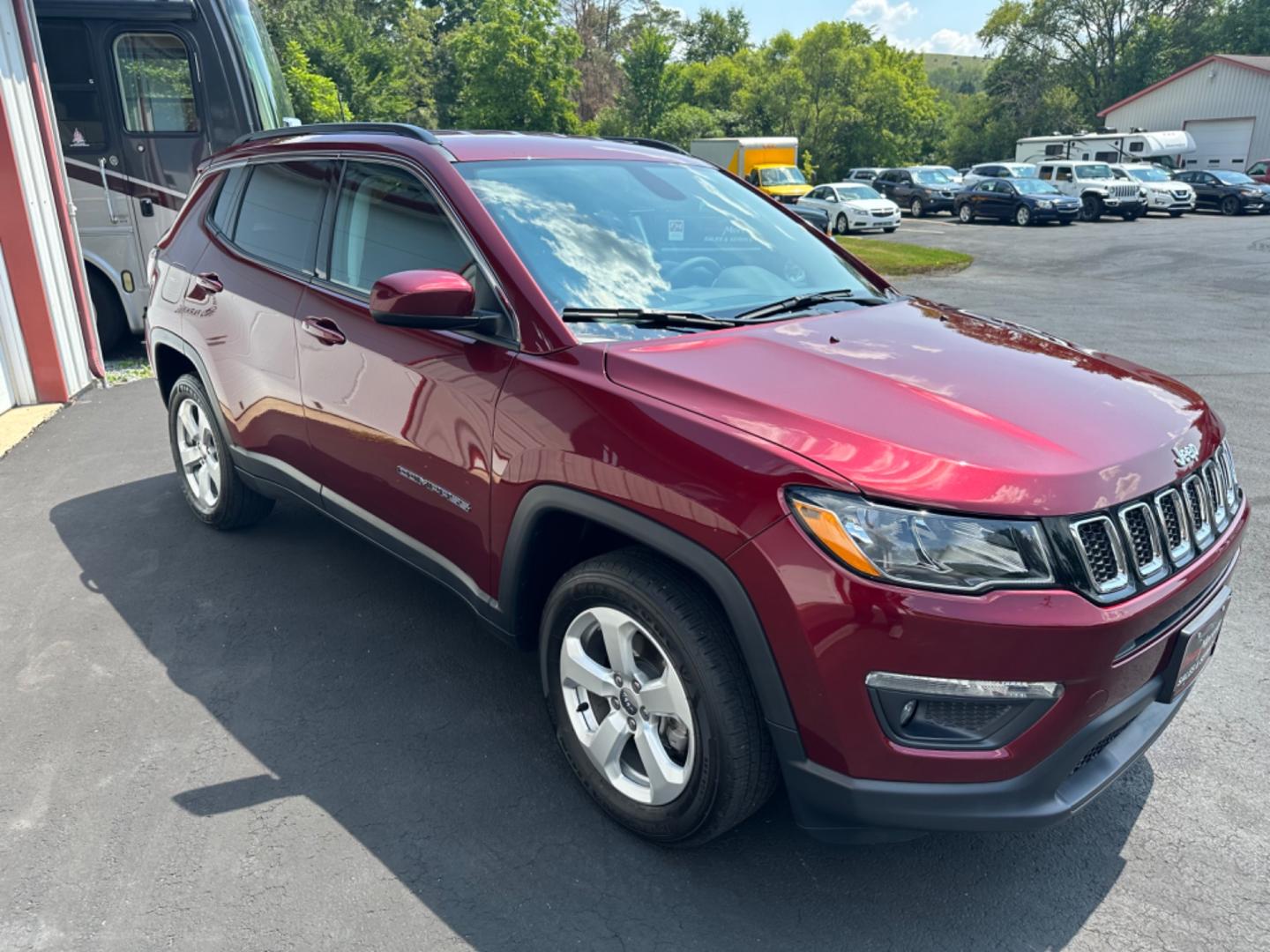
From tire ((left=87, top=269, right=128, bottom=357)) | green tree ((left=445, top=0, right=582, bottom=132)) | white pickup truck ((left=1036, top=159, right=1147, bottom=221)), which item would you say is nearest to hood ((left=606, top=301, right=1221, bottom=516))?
tire ((left=87, top=269, right=128, bottom=357))

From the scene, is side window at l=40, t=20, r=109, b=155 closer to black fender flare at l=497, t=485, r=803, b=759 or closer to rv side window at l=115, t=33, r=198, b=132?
rv side window at l=115, t=33, r=198, b=132

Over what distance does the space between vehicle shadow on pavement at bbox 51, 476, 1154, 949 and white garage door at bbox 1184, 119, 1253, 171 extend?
51239 millimetres

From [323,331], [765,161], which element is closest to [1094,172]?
[765,161]

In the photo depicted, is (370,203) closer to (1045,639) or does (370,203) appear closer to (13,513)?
(1045,639)

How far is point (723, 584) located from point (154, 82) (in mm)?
8369

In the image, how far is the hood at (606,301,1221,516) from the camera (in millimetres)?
2178

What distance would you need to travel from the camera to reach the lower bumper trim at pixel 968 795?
2168 mm

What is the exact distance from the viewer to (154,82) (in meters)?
8.39

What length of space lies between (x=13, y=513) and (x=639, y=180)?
13.2 feet

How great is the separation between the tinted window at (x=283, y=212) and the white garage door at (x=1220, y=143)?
167 feet

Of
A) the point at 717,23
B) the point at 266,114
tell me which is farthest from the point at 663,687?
the point at 717,23

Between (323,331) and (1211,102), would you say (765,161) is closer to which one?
(323,331)

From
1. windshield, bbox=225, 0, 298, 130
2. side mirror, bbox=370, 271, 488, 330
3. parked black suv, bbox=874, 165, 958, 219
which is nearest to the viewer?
side mirror, bbox=370, 271, 488, 330

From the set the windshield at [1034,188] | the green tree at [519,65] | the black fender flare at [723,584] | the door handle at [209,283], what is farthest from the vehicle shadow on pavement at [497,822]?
the green tree at [519,65]
